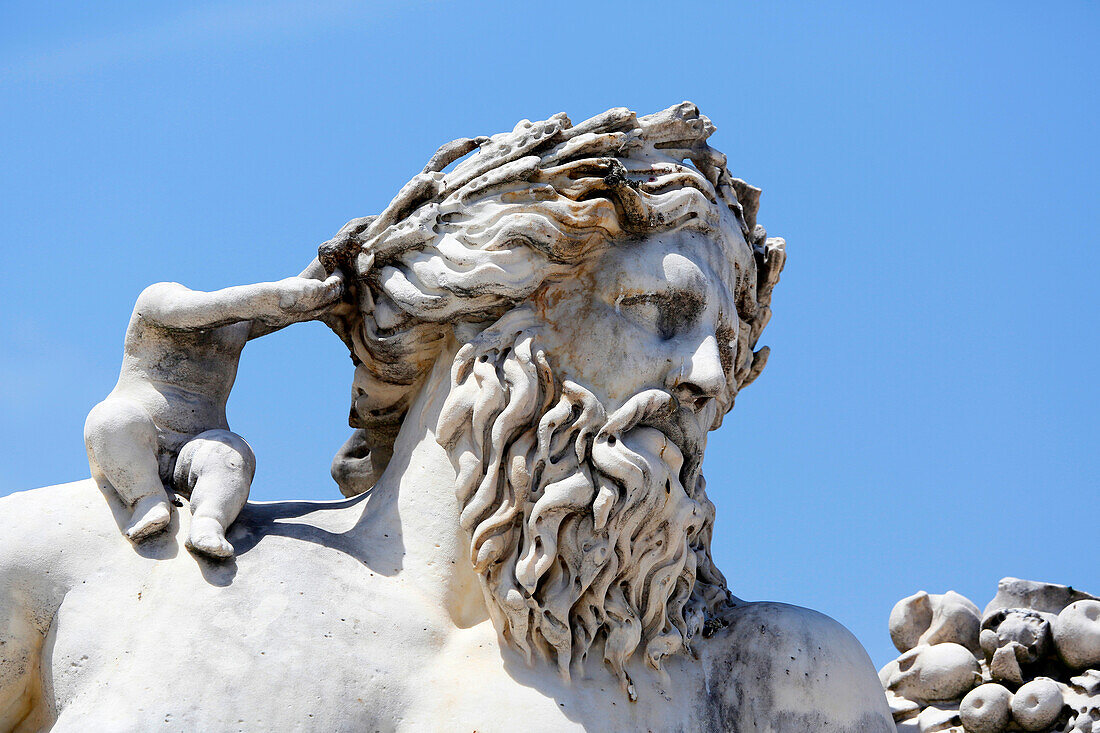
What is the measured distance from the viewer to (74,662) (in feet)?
17.1

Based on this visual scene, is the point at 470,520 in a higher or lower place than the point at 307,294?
lower

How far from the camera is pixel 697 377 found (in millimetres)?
5551

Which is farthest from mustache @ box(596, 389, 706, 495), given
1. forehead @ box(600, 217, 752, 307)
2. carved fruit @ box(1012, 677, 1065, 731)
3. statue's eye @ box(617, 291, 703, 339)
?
carved fruit @ box(1012, 677, 1065, 731)

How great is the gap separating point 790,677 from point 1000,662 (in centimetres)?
97

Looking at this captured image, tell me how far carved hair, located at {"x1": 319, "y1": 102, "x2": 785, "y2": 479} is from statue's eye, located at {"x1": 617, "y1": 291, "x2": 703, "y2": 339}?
0.25 meters

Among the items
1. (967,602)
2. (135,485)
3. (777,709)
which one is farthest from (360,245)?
(967,602)

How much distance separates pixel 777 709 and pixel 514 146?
2.24m

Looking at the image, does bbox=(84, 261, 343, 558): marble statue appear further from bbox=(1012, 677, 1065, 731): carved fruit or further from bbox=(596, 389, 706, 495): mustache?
bbox=(1012, 677, 1065, 731): carved fruit

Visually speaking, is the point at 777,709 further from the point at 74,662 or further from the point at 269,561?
the point at 74,662

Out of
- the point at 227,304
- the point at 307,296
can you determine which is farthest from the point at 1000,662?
the point at 227,304

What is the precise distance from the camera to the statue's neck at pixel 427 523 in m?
5.54

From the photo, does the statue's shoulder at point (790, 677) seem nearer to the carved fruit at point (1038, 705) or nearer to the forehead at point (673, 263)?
the carved fruit at point (1038, 705)

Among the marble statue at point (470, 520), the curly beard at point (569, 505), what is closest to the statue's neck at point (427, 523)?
the marble statue at point (470, 520)

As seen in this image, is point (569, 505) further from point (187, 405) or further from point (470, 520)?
point (187, 405)
